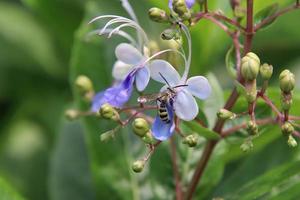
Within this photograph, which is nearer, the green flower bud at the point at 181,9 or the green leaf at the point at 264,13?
the green flower bud at the point at 181,9

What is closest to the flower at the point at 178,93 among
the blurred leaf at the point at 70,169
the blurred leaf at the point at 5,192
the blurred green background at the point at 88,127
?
the blurred green background at the point at 88,127

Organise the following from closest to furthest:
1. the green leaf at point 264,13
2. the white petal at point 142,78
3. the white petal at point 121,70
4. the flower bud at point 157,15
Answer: the flower bud at point 157,15 → the white petal at point 142,78 → the green leaf at point 264,13 → the white petal at point 121,70

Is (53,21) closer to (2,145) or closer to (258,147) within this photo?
(2,145)

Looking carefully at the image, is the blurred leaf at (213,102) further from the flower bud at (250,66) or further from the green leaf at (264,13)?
the flower bud at (250,66)

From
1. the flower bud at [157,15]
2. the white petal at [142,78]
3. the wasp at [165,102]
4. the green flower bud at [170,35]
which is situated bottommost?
the wasp at [165,102]

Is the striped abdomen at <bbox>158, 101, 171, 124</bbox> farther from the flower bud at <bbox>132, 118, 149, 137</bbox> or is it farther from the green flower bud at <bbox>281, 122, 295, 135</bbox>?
the green flower bud at <bbox>281, 122, 295, 135</bbox>

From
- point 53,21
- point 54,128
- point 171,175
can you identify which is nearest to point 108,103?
point 171,175
